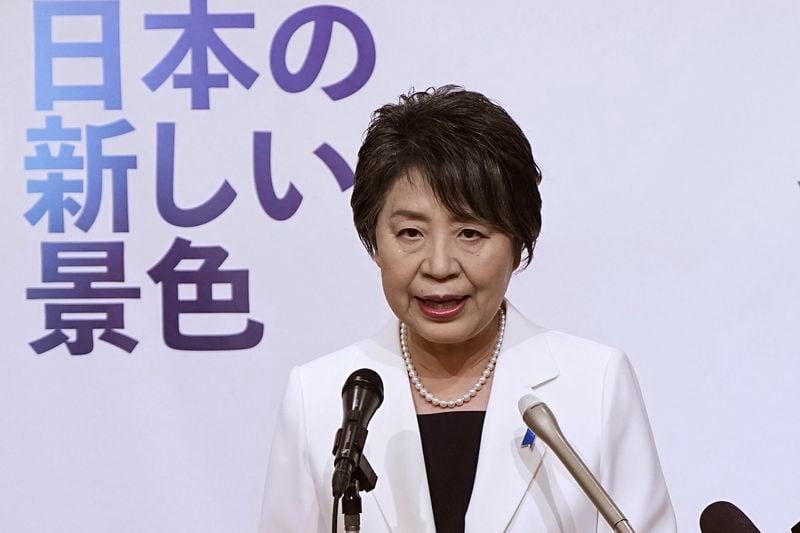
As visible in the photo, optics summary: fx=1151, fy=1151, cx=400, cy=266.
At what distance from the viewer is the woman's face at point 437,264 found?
1.66 meters

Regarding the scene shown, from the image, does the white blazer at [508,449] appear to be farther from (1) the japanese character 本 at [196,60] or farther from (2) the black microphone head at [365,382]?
(1) the japanese character 本 at [196,60]

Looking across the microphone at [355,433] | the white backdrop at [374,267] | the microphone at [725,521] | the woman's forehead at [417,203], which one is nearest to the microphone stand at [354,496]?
the microphone at [355,433]

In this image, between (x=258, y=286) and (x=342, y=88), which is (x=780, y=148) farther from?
(x=258, y=286)

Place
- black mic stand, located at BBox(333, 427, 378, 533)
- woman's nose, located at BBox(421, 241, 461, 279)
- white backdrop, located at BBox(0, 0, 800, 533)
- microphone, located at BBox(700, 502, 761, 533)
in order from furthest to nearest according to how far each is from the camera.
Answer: white backdrop, located at BBox(0, 0, 800, 533)
woman's nose, located at BBox(421, 241, 461, 279)
black mic stand, located at BBox(333, 427, 378, 533)
microphone, located at BBox(700, 502, 761, 533)

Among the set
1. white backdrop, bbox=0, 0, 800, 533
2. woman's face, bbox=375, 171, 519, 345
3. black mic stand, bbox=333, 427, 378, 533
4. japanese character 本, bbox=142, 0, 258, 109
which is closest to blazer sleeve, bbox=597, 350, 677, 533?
woman's face, bbox=375, 171, 519, 345

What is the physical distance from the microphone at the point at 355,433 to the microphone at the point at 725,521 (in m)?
0.37

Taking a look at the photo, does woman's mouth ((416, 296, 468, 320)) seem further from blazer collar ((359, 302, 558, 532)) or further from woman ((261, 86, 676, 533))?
blazer collar ((359, 302, 558, 532))

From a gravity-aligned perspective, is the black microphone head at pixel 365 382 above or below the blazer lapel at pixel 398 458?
above

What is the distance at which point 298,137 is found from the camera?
2.60 meters

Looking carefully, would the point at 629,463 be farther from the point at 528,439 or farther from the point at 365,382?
the point at 365,382

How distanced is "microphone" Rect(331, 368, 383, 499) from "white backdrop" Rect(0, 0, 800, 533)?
127 cm

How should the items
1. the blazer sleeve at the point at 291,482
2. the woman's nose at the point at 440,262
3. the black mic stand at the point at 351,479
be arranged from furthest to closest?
the blazer sleeve at the point at 291,482
the woman's nose at the point at 440,262
the black mic stand at the point at 351,479

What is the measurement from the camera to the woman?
5.44 ft

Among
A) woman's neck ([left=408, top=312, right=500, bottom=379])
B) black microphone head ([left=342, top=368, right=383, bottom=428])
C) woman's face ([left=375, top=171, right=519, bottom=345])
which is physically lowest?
woman's neck ([left=408, top=312, right=500, bottom=379])
